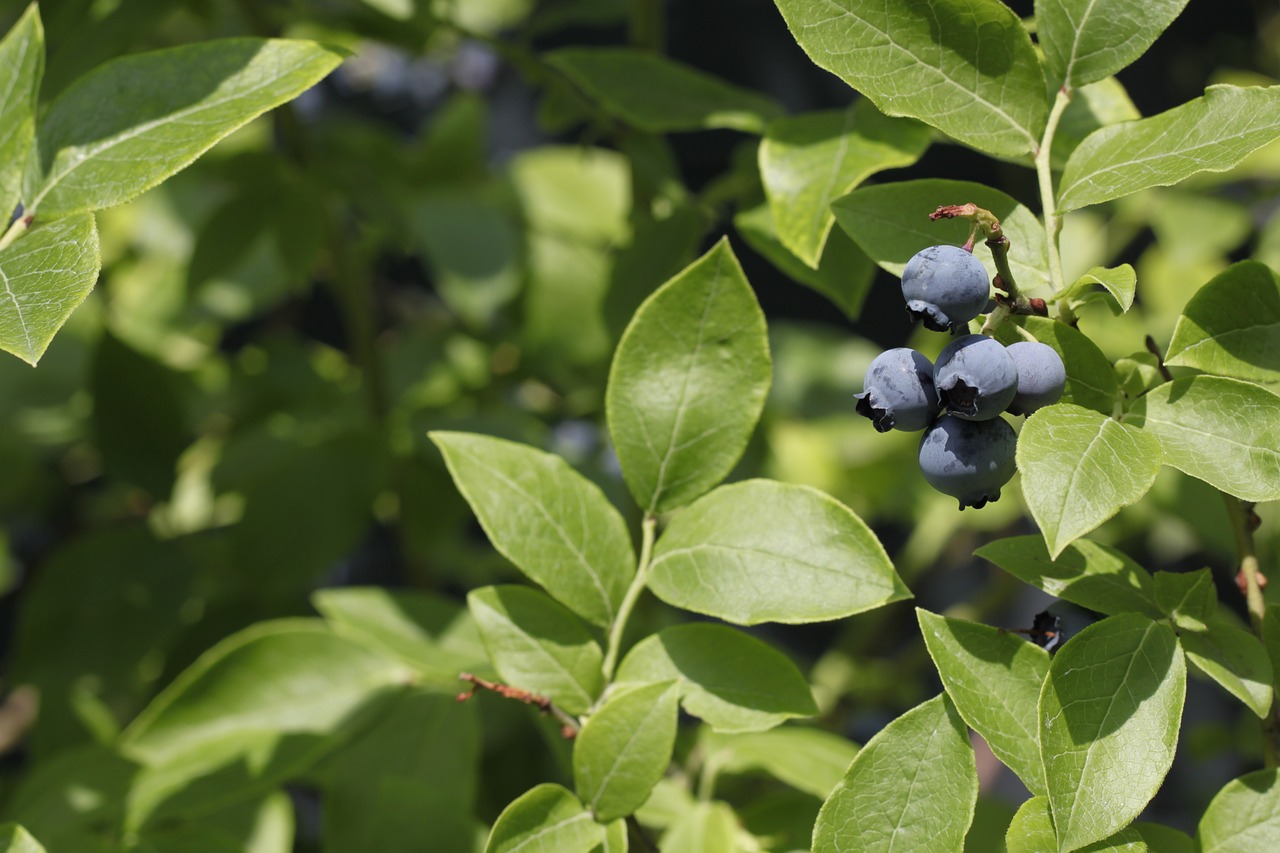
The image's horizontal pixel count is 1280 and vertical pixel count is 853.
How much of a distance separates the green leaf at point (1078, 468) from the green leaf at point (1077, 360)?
0.12ft

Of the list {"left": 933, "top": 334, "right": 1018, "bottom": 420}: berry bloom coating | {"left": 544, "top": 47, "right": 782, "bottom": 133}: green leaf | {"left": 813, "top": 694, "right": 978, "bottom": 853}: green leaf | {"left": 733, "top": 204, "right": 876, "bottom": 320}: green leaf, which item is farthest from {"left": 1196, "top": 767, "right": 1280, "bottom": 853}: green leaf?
{"left": 544, "top": 47, "right": 782, "bottom": 133}: green leaf

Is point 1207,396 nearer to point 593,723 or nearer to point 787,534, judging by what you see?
point 787,534

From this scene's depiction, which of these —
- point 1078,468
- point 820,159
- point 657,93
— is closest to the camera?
point 1078,468

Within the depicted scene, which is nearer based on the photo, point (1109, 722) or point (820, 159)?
point (1109, 722)

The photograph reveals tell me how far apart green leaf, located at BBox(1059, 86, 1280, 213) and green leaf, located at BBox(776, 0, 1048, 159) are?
0.11 feet

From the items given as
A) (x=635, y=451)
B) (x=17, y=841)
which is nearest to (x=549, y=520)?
(x=635, y=451)

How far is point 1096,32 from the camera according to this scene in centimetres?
58

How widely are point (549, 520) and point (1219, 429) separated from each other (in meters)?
0.33

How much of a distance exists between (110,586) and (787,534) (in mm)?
772

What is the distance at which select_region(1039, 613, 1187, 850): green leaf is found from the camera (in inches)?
19.2

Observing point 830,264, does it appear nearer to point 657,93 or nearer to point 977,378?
point 657,93

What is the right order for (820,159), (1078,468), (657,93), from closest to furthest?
(1078,468) < (820,159) < (657,93)

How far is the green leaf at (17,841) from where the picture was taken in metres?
0.58

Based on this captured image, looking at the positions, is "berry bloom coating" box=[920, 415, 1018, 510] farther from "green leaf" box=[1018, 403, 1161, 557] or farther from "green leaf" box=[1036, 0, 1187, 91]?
"green leaf" box=[1036, 0, 1187, 91]
